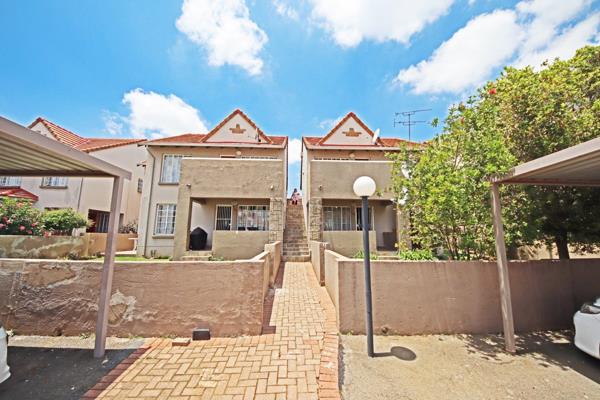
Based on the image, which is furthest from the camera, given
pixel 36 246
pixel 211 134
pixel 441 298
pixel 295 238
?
pixel 211 134

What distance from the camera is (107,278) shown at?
160 inches

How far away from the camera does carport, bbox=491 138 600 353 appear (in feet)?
10.9

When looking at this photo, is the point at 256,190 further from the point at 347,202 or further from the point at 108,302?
the point at 108,302

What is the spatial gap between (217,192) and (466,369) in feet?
39.9

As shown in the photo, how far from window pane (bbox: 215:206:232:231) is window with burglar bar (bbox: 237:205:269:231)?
2.96 feet

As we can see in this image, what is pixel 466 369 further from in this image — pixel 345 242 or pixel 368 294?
pixel 345 242

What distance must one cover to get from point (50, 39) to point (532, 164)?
15.3 metres

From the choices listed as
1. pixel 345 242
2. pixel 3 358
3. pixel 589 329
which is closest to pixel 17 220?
pixel 3 358

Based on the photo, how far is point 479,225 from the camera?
5324mm

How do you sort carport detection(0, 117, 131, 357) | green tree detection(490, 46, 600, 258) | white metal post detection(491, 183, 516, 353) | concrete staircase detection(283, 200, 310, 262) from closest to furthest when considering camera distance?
carport detection(0, 117, 131, 357) < white metal post detection(491, 183, 516, 353) < green tree detection(490, 46, 600, 258) < concrete staircase detection(283, 200, 310, 262)

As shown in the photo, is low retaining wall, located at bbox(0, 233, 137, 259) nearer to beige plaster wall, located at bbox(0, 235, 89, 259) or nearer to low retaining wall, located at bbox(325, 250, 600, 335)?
beige plaster wall, located at bbox(0, 235, 89, 259)

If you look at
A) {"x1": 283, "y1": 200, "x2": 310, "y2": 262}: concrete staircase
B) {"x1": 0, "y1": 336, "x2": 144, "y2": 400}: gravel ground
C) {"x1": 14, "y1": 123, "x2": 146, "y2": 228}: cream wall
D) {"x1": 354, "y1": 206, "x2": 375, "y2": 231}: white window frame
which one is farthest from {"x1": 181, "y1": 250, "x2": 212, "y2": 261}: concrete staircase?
{"x1": 354, "y1": 206, "x2": 375, "y2": 231}: white window frame

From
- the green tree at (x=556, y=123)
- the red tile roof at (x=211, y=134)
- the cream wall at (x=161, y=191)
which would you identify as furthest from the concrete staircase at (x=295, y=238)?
the green tree at (x=556, y=123)

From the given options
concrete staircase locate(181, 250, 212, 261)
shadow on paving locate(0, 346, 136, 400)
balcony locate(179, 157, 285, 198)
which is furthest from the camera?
balcony locate(179, 157, 285, 198)
